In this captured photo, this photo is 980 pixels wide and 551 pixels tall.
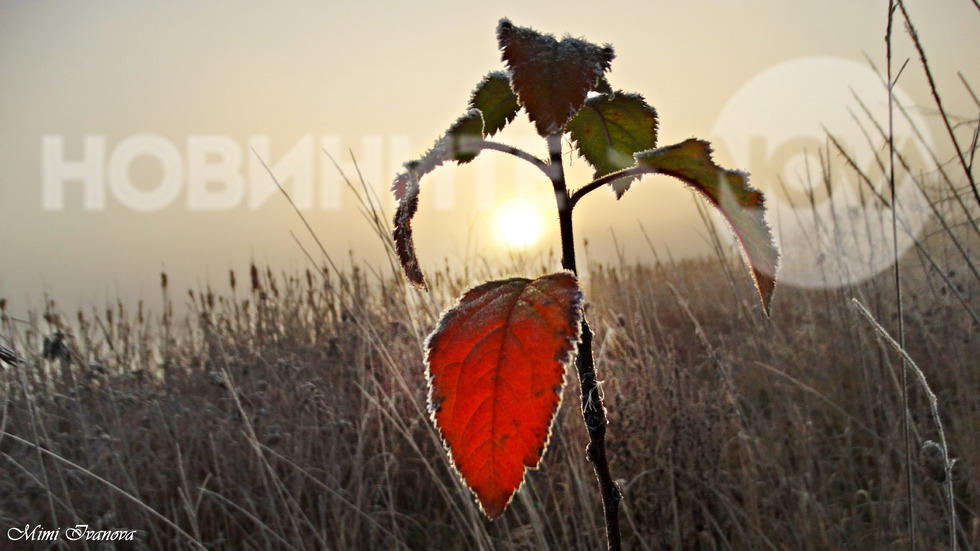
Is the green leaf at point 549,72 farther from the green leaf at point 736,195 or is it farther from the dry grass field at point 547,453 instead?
the dry grass field at point 547,453

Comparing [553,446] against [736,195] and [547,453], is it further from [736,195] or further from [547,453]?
[736,195]

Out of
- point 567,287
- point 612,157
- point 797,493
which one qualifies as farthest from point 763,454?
point 567,287

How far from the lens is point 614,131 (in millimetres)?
596

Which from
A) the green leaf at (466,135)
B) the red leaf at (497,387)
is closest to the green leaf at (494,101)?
the green leaf at (466,135)

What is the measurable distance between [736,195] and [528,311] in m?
0.17

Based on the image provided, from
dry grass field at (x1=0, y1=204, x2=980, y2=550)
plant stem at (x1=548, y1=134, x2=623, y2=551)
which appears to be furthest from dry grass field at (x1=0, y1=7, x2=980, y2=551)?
plant stem at (x1=548, y1=134, x2=623, y2=551)

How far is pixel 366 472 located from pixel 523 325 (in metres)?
2.24

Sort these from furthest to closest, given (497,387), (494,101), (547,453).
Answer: (547,453) → (494,101) → (497,387)

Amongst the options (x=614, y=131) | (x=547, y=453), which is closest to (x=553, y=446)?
(x=547, y=453)

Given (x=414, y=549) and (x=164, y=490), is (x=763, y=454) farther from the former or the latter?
(x=164, y=490)

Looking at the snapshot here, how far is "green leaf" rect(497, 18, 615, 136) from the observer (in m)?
0.44

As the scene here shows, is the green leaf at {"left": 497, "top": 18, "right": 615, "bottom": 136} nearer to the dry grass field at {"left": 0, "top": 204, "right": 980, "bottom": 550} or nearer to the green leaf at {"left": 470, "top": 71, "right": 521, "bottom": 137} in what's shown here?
the green leaf at {"left": 470, "top": 71, "right": 521, "bottom": 137}

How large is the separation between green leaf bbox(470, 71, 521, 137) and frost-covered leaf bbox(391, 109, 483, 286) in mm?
34

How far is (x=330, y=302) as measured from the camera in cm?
426
